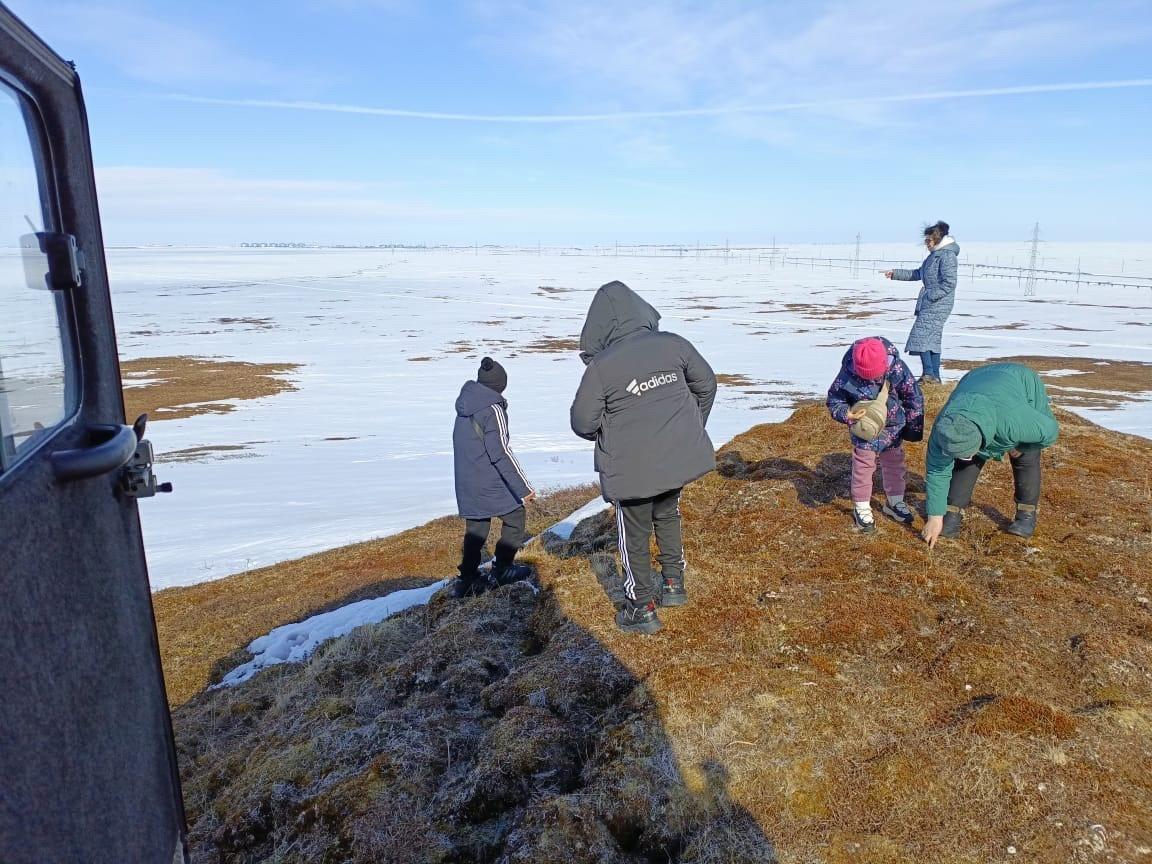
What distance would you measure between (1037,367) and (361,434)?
20.6m

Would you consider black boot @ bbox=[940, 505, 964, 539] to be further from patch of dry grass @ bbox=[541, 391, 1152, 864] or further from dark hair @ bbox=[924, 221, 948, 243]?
dark hair @ bbox=[924, 221, 948, 243]

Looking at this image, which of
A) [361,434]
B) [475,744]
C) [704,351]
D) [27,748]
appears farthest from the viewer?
[704,351]

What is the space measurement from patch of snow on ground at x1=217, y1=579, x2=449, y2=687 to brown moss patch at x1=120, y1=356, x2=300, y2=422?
15841 mm

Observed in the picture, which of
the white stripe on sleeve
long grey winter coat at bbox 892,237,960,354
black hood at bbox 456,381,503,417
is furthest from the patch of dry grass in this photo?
long grey winter coat at bbox 892,237,960,354

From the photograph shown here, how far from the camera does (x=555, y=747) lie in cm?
364

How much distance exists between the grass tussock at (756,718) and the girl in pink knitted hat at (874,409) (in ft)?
1.38

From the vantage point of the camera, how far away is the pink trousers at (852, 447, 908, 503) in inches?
209

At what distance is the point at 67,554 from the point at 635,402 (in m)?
2.85

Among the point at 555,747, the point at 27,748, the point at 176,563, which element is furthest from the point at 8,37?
the point at 176,563

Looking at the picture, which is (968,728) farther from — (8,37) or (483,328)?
(483,328)

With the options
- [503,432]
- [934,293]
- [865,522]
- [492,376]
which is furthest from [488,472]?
[934,293]

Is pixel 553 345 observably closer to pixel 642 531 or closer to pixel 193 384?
pixel 193 384

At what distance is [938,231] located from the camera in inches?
326

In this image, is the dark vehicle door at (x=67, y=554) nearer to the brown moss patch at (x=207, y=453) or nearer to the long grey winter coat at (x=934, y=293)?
the long grey winter coat at (x=934, y=293)
